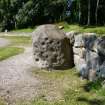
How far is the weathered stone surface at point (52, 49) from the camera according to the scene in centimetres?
1280

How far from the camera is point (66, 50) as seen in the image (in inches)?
512

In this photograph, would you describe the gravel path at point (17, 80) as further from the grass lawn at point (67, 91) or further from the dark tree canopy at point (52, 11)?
the dark tree canopy at point (52, 11)

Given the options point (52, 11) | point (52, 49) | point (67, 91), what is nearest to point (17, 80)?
point (52, 49)

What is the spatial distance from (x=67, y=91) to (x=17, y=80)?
2.47m

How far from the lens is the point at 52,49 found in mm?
12820

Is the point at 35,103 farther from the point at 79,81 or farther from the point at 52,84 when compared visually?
the point at 79,81

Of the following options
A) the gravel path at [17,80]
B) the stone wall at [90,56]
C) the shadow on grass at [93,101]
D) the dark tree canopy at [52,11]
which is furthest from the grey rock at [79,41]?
the dark tree canopy at [52,11]

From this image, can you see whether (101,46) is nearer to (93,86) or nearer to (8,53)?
(93,86)

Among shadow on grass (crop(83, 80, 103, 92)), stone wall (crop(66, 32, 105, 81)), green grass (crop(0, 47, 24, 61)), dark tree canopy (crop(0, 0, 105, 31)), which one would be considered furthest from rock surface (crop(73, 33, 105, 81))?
dark tree canopy (crop(0, 0, 105, 31))

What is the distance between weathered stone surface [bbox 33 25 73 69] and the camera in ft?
42.0

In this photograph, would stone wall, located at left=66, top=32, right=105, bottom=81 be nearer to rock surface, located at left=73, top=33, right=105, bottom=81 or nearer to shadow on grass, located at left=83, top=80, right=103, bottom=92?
rock surface, located at left=73, top=33, right=105, bottom=81

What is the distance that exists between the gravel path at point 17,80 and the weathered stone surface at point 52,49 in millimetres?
853

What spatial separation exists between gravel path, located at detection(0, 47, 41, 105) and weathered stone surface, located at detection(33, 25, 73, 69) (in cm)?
85

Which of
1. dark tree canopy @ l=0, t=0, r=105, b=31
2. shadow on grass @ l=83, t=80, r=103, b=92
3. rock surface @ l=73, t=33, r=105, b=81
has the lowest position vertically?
dark tree canopy @ l=0, t=0, r=105, b=31
